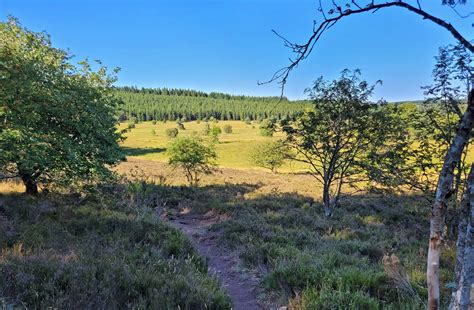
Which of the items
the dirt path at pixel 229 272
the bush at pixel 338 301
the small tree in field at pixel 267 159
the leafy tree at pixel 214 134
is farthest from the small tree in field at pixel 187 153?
the small tree in field at pixel 267 159

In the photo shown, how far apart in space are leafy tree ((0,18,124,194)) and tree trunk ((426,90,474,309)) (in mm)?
6942

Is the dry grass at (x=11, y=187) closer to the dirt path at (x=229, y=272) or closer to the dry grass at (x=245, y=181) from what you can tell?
the dirt path at (x=229, y=272)

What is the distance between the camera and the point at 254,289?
6.08 meters

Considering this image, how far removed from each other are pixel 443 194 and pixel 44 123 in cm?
860

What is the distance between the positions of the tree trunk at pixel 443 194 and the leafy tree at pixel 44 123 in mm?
6942

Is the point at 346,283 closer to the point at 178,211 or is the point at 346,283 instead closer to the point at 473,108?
the point at 473,108

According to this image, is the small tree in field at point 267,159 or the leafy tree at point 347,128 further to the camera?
the small tree in field at point 267,159

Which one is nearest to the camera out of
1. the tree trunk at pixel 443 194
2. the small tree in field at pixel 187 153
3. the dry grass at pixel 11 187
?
the tree trunk at pixel 443 194

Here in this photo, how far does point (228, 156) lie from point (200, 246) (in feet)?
222

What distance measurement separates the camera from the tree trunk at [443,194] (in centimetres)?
211

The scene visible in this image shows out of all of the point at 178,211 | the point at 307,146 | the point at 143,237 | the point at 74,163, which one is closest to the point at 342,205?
the point at 307,146

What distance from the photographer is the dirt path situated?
5.70 metres

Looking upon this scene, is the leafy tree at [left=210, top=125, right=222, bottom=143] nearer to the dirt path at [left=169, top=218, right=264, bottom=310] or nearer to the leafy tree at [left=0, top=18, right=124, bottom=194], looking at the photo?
the dirt path at [left=169, top=218, right=264, bottom=310]

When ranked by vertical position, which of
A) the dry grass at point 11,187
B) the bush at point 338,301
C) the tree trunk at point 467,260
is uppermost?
the tree trunk at point 467,260
